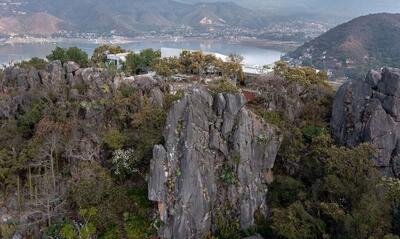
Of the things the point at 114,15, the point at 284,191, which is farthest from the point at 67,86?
the point at 114,15

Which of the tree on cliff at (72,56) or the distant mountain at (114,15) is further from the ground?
the distant mountain at (114,15)

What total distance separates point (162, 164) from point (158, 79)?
7813 millimetres

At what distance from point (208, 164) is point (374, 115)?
706 cm

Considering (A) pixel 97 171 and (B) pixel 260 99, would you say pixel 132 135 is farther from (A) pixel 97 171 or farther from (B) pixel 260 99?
(B) pixel 260 99

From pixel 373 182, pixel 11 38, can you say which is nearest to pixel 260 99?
pixel 373 182

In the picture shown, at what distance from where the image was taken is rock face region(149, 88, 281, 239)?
1537 centimetres

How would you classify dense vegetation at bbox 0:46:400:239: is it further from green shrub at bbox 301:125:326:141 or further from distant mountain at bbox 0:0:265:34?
distant mountain at bbox 0:0:265:34

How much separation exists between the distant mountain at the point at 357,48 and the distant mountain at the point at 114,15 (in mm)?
80701

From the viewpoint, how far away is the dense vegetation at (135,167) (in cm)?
1319

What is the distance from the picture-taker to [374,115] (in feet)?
54.1

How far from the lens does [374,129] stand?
16.4 metres

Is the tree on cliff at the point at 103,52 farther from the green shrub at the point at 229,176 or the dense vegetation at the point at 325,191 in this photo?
the green shrub at the point at 229,176

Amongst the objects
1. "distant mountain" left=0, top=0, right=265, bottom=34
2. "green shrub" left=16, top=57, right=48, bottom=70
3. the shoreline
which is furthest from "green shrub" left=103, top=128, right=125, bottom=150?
A: "distant mountain" left=0, top=0, right=265, bottom=34

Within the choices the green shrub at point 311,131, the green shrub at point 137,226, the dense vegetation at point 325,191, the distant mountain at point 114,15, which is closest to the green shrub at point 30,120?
the green shrub at point 137,226
